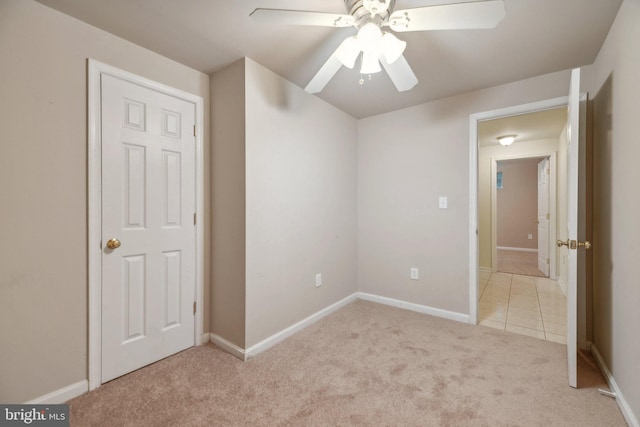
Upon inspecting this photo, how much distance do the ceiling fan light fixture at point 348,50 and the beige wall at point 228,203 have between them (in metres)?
0.89

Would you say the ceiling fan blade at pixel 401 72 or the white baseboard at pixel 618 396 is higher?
the ceiling fan blade at pixel 401 72

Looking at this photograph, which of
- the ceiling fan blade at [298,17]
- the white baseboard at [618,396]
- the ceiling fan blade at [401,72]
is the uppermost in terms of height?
the ceiling fan blade at [298,17]

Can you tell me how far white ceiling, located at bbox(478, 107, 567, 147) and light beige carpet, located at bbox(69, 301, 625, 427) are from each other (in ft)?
8.18

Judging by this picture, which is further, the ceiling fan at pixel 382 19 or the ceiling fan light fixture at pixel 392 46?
the ceiling fan light fixture at pixel 392 46

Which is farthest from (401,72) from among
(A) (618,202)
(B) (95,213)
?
(B) (95,213)

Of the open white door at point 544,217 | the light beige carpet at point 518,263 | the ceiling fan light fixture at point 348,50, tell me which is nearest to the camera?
Answer: the ceiling fan light fixture at point 348,50

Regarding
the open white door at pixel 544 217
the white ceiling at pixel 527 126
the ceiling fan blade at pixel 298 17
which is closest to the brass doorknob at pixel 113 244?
the ceiling fan blade at pixel 298 17

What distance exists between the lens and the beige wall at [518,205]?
6836mm

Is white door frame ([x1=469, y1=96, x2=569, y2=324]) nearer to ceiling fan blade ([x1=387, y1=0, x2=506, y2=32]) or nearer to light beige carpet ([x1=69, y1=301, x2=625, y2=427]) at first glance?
light beige carpet ([x1=69, y1=301, x2=625, y2=427])

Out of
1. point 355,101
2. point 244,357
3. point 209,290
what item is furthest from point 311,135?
point 244,357

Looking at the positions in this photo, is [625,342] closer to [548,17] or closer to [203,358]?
[548,17]

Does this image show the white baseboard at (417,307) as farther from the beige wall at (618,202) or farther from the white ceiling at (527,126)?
the white ceiling at (527,126)

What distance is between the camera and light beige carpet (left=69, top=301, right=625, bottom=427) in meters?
1.43

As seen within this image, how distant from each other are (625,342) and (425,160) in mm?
1984
